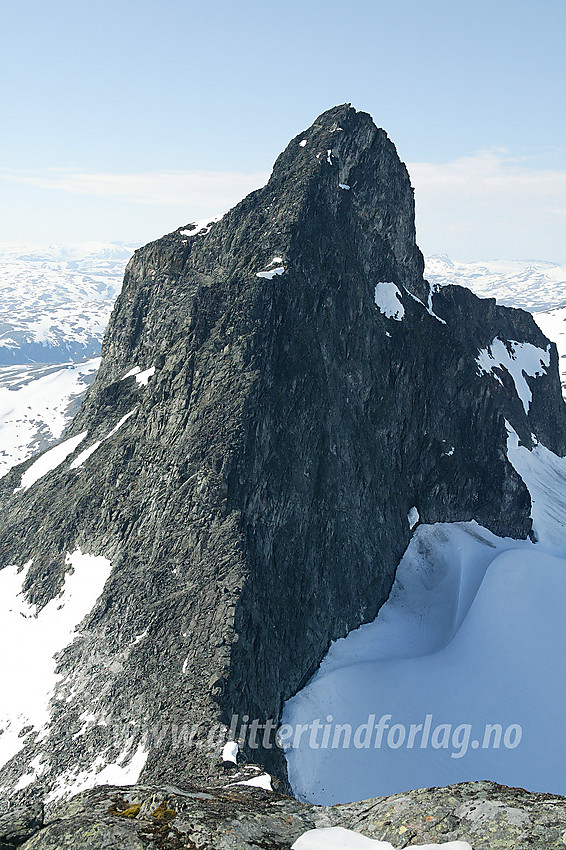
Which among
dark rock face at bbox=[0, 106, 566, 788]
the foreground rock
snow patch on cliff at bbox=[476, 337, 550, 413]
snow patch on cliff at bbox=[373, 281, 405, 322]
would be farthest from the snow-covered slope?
snow patch on cliff at bbox=[476, 337, 550, 413]

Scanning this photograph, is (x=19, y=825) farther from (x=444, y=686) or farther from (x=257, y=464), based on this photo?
(x=444, y=686)

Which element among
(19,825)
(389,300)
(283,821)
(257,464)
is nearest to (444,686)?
(257,464)

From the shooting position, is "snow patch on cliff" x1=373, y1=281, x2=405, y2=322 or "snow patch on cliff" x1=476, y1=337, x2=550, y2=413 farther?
"snow patch on cliff" x1=476, y1=337, x2=550, y2=413

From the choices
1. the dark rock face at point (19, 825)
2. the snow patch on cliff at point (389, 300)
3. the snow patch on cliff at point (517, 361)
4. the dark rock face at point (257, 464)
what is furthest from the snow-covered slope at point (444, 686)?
the snow patch on cliff at point (517, 361)

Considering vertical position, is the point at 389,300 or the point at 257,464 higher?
the point at 389,300

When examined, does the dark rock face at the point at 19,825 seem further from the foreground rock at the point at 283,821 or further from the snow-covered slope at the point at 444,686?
the snow-covered slope at the point at 444,686

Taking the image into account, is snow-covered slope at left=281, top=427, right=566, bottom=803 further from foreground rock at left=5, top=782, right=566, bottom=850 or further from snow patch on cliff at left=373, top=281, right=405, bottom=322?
snow patch on cliff at left=373, top=281, right=405, bottom=322
